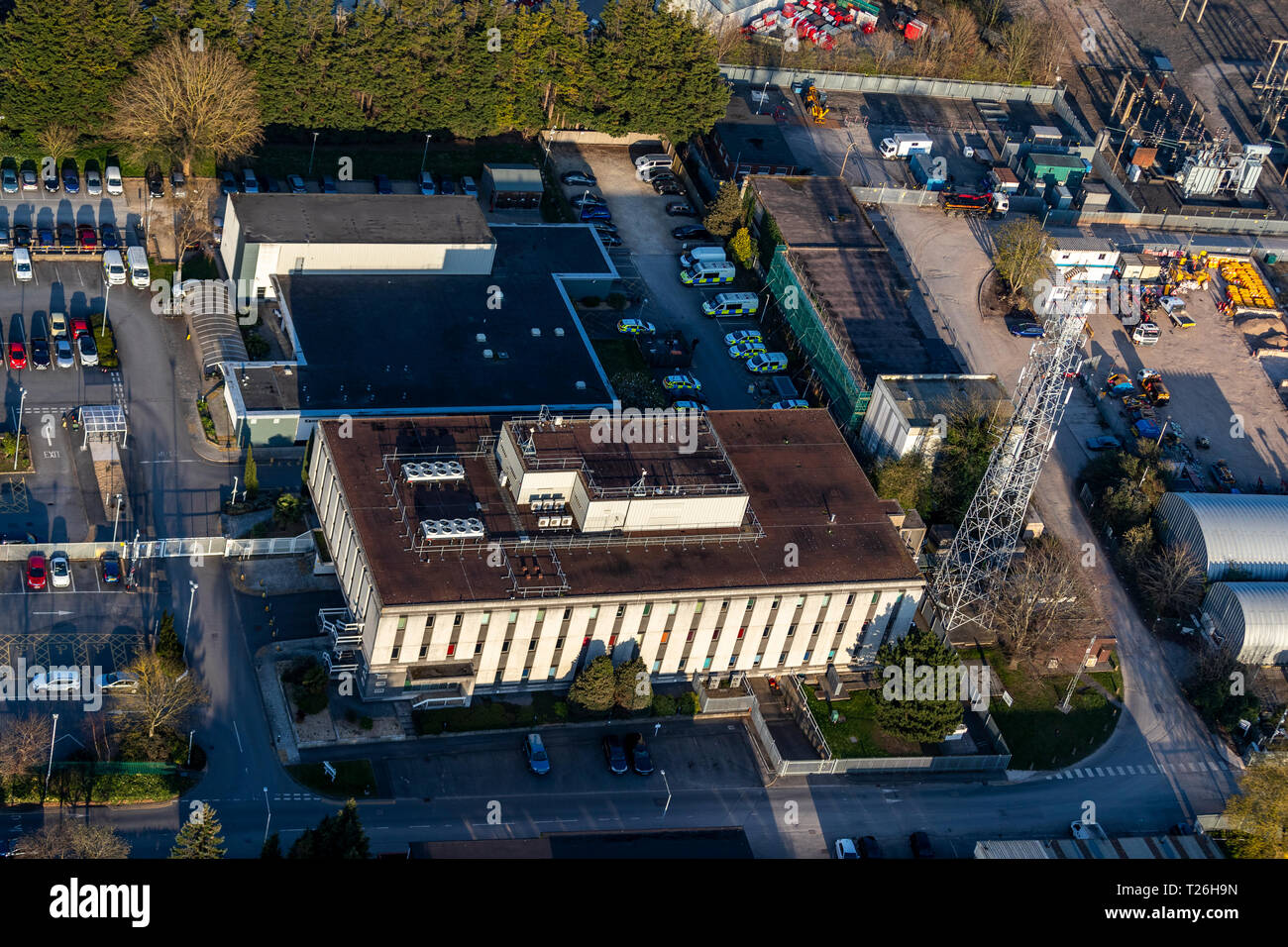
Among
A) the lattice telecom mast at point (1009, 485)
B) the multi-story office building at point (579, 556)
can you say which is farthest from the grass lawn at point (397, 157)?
the lattice telecom mast at point (1009, 485)

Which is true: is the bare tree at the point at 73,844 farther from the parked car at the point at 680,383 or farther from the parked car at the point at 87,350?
the parked car at the point at 680,383

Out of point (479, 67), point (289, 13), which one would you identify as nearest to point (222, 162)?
point (289, 13)

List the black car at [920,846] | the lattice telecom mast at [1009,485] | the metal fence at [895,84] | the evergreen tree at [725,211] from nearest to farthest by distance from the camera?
1. the black car at [920,846]
2. the lattice telecom mast at [1009,485]
3. the evergreen tree at [725,211]
4. the metal fence at [895,84]

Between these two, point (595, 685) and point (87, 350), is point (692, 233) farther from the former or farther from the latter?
point (595, 685)

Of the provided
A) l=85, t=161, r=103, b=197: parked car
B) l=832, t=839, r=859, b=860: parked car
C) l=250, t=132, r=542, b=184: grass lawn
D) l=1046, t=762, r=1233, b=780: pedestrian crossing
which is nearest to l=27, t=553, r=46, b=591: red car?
l=85, t=161, r=103, b=197: parked car

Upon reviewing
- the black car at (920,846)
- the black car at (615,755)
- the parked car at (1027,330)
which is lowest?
the black car at (920,846)

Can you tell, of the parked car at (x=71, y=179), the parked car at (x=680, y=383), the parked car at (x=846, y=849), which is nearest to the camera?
the parked car at (x=846, y=849)

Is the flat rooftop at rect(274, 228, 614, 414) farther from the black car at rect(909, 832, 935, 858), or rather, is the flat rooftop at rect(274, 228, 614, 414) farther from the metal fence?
the metal fence
